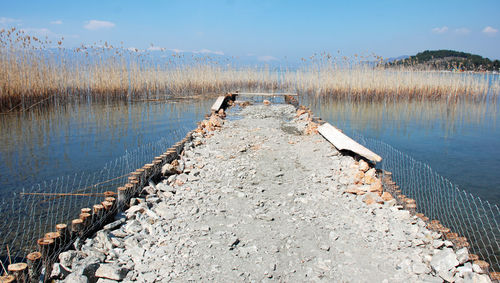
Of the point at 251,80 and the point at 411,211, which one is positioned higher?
the point at 251,80

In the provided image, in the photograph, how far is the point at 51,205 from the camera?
4.24 metres

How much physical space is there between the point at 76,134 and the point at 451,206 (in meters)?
7.52

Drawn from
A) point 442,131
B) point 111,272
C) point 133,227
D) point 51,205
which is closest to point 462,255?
point 111,272

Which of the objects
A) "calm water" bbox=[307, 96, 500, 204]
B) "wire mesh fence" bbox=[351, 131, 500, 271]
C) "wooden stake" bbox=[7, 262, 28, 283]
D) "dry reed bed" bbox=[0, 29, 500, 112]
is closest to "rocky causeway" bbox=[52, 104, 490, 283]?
"wooden stake" bbox=[7, 262, 28, 283]

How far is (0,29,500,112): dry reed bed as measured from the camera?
10.4 metres

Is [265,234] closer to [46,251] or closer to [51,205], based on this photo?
[46,251]

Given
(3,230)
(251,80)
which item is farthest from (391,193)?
(251,80)

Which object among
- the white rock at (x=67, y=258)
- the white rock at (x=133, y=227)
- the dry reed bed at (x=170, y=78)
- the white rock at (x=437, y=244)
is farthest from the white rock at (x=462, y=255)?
the dry reed bed at (x=170, y=78)

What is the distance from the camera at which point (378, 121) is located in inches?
420

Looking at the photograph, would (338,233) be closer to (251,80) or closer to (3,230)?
(3,230)

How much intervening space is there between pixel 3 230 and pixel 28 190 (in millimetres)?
1234

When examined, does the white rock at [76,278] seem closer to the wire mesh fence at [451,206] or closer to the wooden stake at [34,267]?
the wooden stake at [34,267]

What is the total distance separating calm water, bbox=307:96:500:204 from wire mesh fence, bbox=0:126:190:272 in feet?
17.0

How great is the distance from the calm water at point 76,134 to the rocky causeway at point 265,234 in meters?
2.16
